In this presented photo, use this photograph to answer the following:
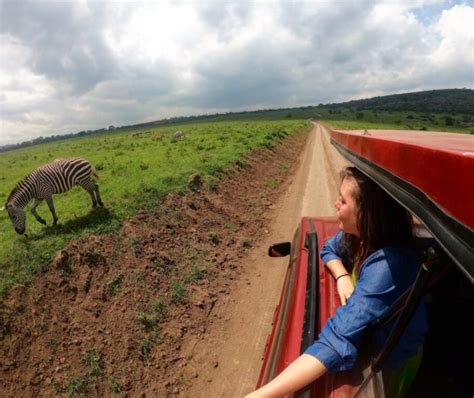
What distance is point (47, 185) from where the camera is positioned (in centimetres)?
863

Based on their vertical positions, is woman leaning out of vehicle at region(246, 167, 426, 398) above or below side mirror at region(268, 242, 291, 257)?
above

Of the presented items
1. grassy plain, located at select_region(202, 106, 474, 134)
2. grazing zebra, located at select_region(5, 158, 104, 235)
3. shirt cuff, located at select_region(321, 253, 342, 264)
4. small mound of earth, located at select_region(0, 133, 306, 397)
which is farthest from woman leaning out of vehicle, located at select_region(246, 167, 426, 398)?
grassy plain, located at select_region(202, 106, 474, 134)

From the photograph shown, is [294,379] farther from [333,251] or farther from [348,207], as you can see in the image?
[333,251]

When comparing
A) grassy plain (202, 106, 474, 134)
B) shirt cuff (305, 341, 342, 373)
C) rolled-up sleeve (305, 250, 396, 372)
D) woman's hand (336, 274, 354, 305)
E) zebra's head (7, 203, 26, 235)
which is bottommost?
grassy plain (202, 106, 474, 134)

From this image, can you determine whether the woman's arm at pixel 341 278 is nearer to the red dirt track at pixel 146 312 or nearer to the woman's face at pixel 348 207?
the woman's face at pixel 348 207

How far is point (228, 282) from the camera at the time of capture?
6.33 meters

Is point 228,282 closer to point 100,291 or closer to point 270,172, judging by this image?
point 100,291

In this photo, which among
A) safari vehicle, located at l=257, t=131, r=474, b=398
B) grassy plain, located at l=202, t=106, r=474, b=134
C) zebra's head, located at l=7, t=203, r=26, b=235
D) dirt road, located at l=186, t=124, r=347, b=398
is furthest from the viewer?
grassy plain, located at l=202, t=106, r=474, b=134

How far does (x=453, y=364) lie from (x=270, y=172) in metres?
12.5

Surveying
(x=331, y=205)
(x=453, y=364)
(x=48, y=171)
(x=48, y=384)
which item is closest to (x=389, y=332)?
(x=453, y=364)

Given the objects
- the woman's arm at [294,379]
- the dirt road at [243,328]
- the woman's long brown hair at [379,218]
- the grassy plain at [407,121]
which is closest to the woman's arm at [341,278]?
the woman's long brown hair at [379,218]

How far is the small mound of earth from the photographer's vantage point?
14.3 feet

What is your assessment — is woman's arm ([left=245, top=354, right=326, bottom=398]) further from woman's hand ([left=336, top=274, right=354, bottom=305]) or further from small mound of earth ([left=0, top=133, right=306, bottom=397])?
small mound of earth ([left=0, top=133, right=306, bottom=397])

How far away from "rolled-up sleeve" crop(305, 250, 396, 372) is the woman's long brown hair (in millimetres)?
261
